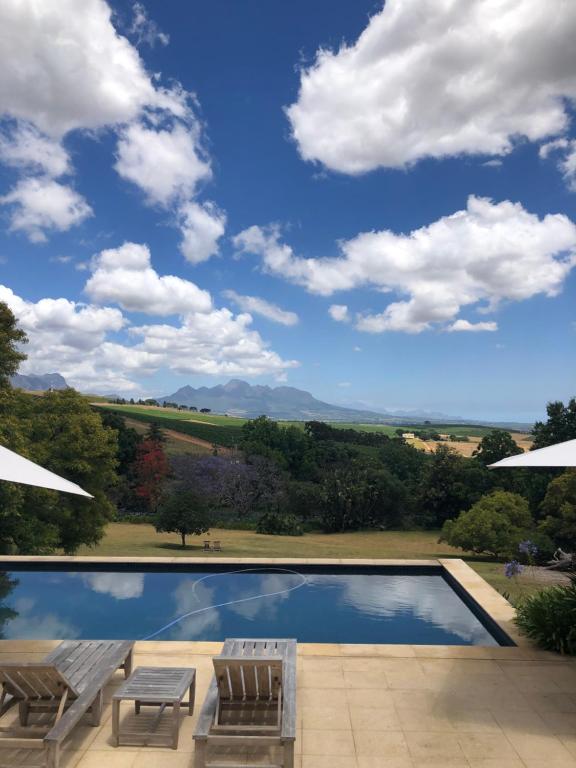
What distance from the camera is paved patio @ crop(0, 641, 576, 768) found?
4797 mm

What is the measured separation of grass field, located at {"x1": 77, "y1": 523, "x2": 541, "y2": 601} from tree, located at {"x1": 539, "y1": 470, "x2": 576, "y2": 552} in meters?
3.85

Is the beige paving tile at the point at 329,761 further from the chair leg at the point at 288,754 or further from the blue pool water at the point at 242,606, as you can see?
the blue pool water at the point at 242,606

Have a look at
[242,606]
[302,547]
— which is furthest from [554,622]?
[302,547]

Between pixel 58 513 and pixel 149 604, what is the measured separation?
31.4 feet

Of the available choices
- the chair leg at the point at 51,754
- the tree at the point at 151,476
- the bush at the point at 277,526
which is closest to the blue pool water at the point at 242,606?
the chair leg at the point at 51,754

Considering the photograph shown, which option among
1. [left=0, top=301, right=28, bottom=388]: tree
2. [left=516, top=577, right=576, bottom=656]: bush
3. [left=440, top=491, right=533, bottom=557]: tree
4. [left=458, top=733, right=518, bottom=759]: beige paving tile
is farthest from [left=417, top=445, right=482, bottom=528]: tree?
[left=458, top=733, right=518, bottom=759]: beige paving tile

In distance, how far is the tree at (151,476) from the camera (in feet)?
128

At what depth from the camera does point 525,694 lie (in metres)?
6.05

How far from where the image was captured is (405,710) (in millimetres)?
5676

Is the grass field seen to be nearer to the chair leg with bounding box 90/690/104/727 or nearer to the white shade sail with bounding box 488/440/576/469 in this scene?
the white shade sail with bounding box 488/440/576/469

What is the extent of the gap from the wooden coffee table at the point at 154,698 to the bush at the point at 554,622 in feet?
15.7

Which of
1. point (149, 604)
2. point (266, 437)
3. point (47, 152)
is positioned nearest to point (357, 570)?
point (149, 604)

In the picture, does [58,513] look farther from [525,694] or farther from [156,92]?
[525,694]

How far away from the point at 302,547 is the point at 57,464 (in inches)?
379
